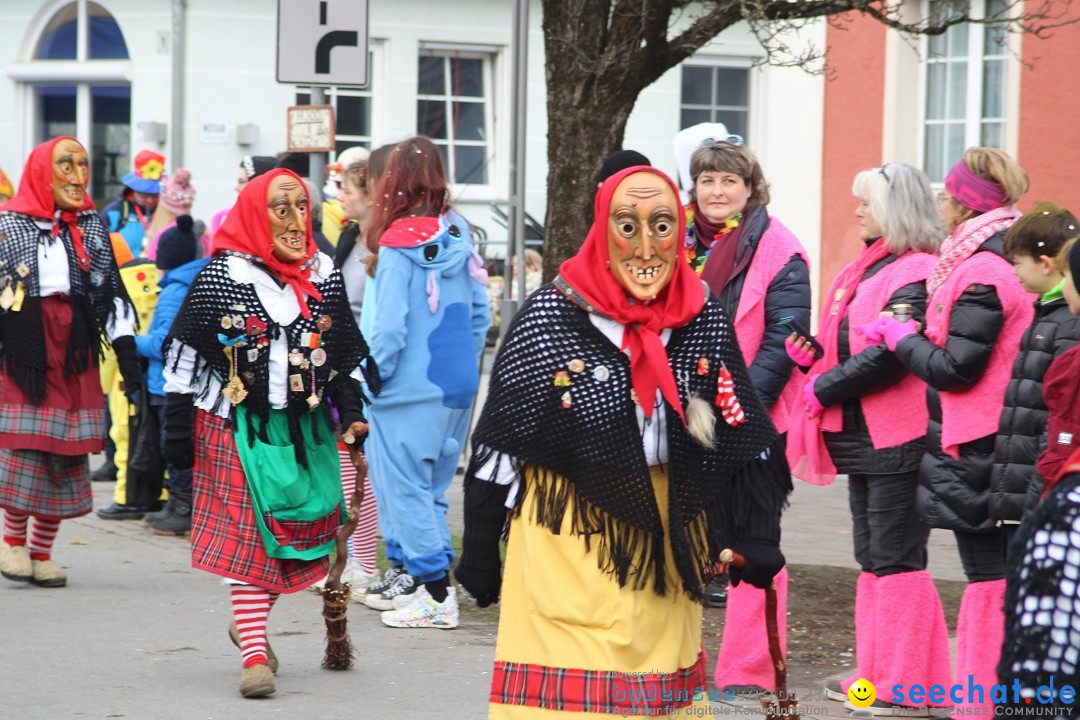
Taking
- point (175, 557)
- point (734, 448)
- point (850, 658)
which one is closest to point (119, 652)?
point (175, 557)

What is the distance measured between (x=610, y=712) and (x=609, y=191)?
133 cm

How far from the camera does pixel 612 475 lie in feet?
13.0

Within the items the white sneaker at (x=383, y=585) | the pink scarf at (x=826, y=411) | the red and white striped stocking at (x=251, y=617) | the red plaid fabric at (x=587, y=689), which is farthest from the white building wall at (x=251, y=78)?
the red plaid fabric at (x=587, y=689)

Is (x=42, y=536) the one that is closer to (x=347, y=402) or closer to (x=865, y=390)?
(x=347, y=402)

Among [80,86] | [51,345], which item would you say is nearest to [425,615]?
[51,345]

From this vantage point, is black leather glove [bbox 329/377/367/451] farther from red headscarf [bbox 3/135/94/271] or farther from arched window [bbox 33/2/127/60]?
arched window [bbox 33/2/127/60]

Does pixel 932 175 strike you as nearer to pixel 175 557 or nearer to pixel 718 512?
pixel 175 557

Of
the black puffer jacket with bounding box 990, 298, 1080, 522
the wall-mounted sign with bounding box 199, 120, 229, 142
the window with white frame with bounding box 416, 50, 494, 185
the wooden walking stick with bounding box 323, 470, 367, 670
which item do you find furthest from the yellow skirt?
the window with white frame with bounding box 416, 50, 494, 185

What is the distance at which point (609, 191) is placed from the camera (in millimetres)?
4105

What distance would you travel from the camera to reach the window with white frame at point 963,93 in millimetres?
14961

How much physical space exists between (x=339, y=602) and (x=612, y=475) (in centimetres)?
247

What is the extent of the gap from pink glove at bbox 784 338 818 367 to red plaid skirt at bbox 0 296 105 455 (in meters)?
3.72

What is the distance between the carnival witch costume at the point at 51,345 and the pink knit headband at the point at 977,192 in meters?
4.06

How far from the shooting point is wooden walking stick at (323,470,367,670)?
615 cm
